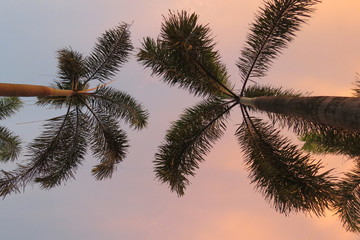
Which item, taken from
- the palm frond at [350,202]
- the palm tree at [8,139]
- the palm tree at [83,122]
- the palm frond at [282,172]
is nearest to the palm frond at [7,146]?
the palm tree at [8,139]

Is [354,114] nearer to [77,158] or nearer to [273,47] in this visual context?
[273,47]

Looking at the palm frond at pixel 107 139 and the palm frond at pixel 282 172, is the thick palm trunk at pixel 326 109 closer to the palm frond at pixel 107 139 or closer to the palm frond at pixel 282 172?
the palm frond at pixel 282 172

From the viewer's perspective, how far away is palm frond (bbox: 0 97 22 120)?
13.5 meters

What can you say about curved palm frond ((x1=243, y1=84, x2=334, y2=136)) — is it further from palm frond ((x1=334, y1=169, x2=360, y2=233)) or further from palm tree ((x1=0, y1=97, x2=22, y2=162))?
palm tree ((x1=0, y1=97, x2=22, y2=162))

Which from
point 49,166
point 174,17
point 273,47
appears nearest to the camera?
point 174,17

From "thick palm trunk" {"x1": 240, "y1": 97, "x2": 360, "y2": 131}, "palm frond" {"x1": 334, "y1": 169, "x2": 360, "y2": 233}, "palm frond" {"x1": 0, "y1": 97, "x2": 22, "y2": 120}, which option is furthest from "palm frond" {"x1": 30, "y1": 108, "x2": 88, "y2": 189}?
"palm frond" {"x1": 334, "y1": 169, "x2": 360, "y2": 233}

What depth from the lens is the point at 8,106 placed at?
13.5 m

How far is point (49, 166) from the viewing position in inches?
376

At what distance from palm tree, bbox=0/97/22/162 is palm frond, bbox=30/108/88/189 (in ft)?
14.7

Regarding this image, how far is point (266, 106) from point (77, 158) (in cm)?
688

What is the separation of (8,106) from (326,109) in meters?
14.0

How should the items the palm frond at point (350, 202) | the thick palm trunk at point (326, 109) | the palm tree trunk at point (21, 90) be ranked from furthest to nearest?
the palm frond at point (350, 202) → the palm tree trunk at point (21, 90) → the thick palm trunk at point (326, 109)

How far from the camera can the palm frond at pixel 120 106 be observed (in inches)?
402

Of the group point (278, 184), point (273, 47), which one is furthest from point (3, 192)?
point (273, 47)
